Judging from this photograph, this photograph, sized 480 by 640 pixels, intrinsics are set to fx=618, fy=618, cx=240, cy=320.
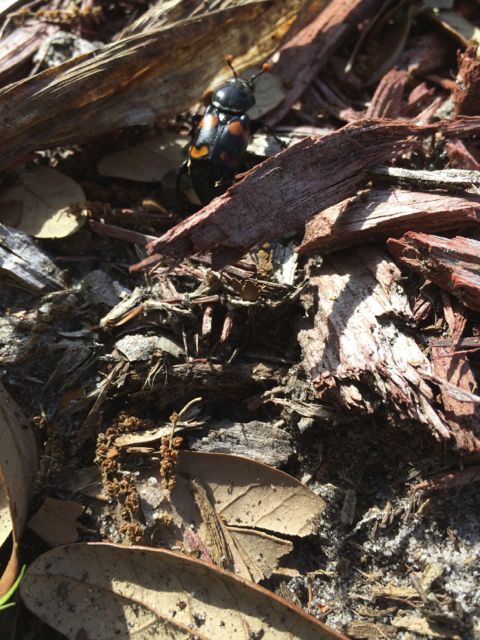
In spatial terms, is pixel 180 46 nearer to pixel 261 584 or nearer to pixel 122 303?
pixel 122 303

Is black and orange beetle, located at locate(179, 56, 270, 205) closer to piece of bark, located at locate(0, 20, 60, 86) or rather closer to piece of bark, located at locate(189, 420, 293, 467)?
piece of bark, located at locate(0, 20, 60, 86)

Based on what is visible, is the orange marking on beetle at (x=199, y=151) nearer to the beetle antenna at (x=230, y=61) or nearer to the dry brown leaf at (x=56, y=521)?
the beetle antenna at (x=230, y=61)

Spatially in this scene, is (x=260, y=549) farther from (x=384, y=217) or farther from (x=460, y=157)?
(x=460, y=157)

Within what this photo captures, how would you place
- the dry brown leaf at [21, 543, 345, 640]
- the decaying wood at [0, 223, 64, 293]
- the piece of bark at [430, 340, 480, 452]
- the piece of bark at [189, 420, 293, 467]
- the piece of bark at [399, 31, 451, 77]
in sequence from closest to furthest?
the dry brown leaf at [21, 543, 345, 640] < the piece of bark at [430, 340, 480, 452] < the piece of bark at [189, 420, 293, 467] < the decaying wood at [0, 223, 64, 293] < the piece of bark at [399, 31, 451, 77]

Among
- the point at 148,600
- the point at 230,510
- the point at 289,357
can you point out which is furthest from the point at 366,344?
the point at 148,600

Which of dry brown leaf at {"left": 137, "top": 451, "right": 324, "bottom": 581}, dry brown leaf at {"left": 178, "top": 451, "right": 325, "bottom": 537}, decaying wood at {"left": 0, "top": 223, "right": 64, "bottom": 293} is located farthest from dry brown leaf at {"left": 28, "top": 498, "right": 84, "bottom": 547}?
decaying wood at {"left": 0, "top": 223, "right": 64, "bottom": 293}

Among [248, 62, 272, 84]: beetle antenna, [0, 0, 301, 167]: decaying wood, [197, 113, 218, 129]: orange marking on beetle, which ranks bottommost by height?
[197, 113, 218, 129]: orange marking on beetle
